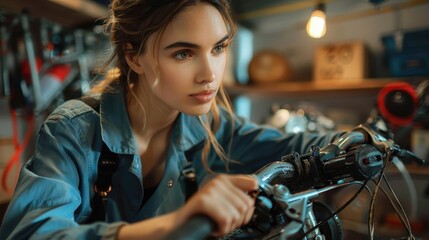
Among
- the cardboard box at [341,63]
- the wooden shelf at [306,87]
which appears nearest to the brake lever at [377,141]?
the wooden shelf at [306,87]

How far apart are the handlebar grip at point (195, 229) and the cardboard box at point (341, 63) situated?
197cm

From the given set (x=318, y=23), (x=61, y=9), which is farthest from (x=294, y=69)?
(x=61, y=9)

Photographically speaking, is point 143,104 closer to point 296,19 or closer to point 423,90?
point 423,90

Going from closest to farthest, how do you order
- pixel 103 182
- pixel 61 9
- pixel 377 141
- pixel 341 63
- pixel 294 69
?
pixel 377 141 < pixel 103 182 < pixel 61 9 < pixel 341 63 < pixel 294 69

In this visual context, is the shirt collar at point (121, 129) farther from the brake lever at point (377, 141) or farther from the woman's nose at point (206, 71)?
the brake lever at point (377, 141)

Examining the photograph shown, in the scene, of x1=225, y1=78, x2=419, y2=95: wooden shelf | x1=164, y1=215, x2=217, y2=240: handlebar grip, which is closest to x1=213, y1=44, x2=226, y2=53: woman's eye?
x1=164, y1=215, x2=217, y2=240: handlebar grip

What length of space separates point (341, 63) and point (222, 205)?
6.61 feet

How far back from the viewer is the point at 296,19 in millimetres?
2465

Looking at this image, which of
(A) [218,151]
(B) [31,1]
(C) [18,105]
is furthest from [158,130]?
(B) [31,1]

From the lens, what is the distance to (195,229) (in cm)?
40

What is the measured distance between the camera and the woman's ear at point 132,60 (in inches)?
36.1

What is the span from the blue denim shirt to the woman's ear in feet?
0.35

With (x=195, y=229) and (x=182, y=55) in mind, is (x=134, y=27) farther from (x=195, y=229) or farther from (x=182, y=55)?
(x=195, y=229)

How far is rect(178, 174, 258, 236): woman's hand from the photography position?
1.40 feet
